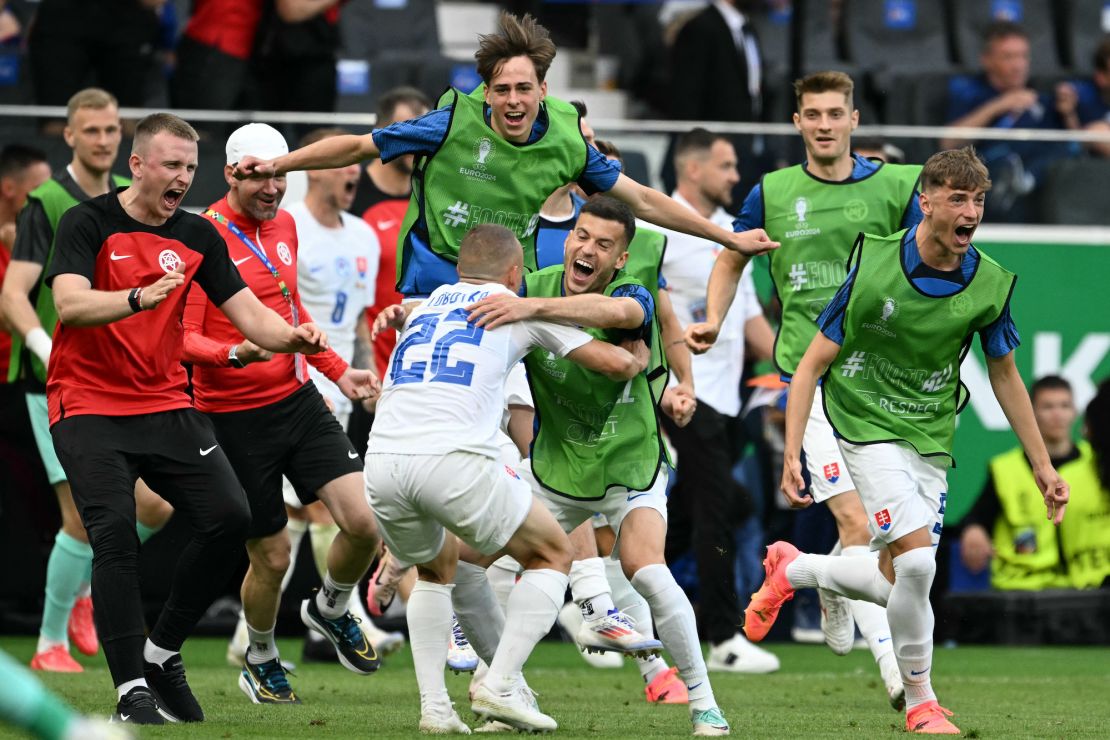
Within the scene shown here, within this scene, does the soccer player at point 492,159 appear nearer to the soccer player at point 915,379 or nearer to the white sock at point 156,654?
the soccer player at point 915,379

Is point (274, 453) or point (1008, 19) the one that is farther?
point (1008, 19)

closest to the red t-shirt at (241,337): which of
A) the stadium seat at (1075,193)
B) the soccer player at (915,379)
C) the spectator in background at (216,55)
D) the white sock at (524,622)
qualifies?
the white sock at (524,622)

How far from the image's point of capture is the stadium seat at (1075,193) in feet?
39.4

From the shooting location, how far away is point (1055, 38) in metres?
15.8

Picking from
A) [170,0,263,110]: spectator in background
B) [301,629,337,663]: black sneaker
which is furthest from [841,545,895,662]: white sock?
[170,0,263,110]: spectator in background

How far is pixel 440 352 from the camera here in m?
6.45

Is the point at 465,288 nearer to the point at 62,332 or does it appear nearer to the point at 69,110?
the point at 62,332

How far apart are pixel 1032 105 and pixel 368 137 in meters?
7.46

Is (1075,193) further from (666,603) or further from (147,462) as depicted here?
(147,462)

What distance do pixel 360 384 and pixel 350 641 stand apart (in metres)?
1.33

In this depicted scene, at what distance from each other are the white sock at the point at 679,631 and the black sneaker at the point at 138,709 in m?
1.89

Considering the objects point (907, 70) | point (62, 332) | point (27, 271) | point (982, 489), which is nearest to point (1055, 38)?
point (907, 70)

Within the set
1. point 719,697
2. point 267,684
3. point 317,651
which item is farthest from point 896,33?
point 267,684

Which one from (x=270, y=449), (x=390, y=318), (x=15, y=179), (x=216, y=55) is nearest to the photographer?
(x=390, y=318)
